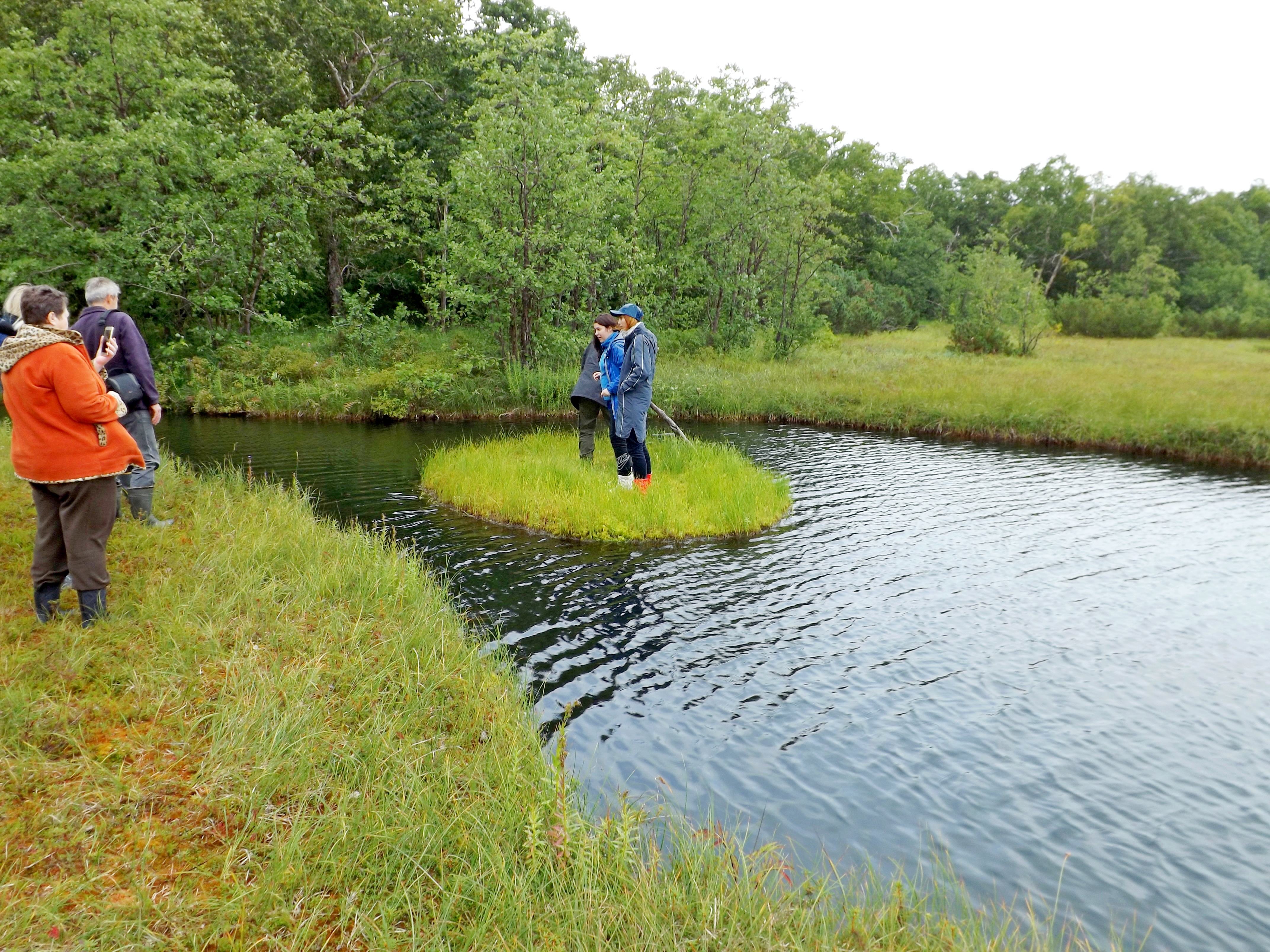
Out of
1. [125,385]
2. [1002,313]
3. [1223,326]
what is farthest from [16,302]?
[1223,326]

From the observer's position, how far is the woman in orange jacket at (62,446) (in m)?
4.98

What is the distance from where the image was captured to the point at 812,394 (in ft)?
69.8

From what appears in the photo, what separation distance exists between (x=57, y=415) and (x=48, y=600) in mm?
1315

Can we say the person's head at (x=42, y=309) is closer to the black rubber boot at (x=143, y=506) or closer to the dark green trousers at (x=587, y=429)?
the black rubber boot at (x=143, y=506)

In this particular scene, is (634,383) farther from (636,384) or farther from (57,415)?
(57,415)

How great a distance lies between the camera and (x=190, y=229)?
23.2m

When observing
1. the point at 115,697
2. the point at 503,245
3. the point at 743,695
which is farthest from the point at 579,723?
the point at 503,245

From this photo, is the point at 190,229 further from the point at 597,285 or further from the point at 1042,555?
the point at 1042,555

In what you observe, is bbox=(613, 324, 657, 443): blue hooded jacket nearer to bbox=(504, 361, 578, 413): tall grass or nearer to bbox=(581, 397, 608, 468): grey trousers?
bbox=(581, 397, 608, 468): grey trousers

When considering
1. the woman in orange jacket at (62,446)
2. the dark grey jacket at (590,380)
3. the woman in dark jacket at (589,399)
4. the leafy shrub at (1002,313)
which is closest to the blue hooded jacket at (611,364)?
the woman in dark jacket at (589,399)

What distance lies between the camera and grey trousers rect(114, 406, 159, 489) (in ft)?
25.3

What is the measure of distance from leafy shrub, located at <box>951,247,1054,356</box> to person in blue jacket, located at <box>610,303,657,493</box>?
2942 centimetres

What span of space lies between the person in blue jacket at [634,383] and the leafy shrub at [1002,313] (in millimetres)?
29415

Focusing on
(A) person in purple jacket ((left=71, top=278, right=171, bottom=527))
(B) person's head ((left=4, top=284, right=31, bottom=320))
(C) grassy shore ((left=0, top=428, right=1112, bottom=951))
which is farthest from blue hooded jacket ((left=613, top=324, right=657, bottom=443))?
(B) person's head ((left=4, top=284, right=31, bottom=320))
